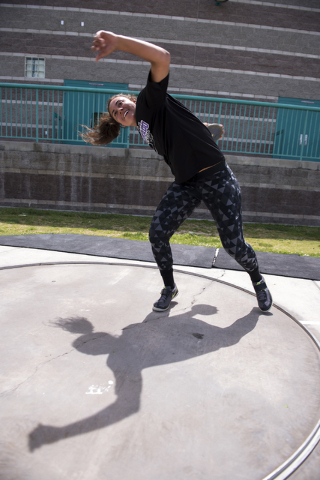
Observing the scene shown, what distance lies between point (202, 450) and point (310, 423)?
51 centimetres

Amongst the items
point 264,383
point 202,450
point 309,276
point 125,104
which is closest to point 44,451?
point 202,450

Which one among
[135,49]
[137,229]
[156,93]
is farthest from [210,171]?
[137,229]

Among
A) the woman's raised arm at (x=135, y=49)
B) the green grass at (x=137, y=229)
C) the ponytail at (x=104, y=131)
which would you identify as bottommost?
the green grass at (x=137, y=229)

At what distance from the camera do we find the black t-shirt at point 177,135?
6.87 feet

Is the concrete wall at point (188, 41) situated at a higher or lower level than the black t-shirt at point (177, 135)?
higher

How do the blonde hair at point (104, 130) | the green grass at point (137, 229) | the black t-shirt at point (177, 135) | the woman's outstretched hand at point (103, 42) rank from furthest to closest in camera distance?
the green grass at point (137, 229) < the blonde hair at point (104, 130) < the black t-shirt at point (177, 135) < the woman's outstretched hand at point (103, 42)

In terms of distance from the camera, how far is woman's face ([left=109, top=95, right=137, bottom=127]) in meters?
2.22

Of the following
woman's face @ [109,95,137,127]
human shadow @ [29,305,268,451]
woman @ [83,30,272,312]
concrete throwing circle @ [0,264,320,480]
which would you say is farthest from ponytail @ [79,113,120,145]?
human shadow @ [29,305,268,451]

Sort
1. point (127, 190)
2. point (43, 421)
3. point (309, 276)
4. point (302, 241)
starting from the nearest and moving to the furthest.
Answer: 1. point (43, 421)
2. point (309, 276)
3. point (302, 241)
4. point (127, 190)

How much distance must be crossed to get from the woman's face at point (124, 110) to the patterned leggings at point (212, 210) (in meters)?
0.56

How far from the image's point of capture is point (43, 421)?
1.34m

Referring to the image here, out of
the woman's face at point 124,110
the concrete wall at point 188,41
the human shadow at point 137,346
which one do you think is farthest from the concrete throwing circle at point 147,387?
the concrete wall at point 188,41

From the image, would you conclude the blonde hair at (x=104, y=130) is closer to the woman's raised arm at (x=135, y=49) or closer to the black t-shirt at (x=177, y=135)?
the black t-shirt at (x=177, y=135)

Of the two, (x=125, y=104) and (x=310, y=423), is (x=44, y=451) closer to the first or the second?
(x=310, y=423)
